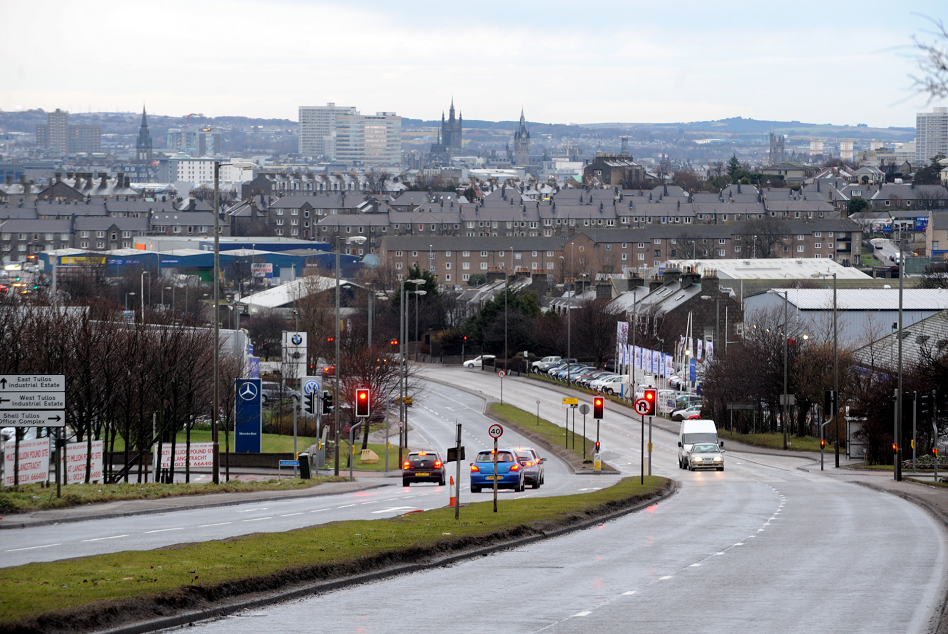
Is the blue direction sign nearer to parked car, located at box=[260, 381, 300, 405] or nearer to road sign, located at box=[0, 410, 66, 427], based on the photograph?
parked car, located at box=[260, 381, 300, 405]

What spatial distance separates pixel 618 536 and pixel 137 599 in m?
12.2

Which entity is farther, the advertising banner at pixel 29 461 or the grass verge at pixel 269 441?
the grass verge at pixel 269 441

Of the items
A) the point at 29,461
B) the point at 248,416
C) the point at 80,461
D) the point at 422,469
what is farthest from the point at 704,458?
the point at 29,461

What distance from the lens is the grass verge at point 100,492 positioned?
27.4 meters

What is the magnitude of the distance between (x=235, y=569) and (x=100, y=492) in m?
15.1

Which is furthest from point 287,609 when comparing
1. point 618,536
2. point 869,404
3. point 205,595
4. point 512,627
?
point 869,404

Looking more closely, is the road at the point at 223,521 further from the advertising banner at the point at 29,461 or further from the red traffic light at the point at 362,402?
the advertising banner at the point at 29,461

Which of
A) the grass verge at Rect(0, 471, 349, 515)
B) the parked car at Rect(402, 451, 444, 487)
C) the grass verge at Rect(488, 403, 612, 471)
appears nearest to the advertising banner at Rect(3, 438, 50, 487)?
the grass verge at Rect(0, 471, 349, 515)

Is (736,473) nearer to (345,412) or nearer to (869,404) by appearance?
(869,404)

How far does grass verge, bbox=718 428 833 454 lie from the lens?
66.4m

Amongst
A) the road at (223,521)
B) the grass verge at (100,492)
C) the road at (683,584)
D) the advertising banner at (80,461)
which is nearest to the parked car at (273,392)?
the road at (223,521)

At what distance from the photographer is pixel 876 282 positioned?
4688 inches

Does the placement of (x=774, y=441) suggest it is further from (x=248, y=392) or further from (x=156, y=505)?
(x=156, y=505)

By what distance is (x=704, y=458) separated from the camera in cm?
5334
